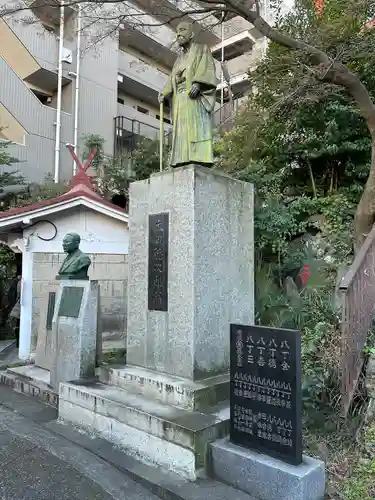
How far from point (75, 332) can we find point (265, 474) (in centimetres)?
316

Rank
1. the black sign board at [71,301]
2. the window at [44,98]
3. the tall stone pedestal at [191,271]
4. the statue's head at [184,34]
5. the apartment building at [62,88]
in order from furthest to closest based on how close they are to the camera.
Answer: the window at [44,98], the apartment building at [62,88], the black sign board at [71,301], the statue's head at [184,34], the tall stone pedestal at [191,271]

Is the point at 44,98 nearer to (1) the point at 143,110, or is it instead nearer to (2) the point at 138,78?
(2) the point at 138,78

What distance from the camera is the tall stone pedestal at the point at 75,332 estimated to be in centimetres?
520

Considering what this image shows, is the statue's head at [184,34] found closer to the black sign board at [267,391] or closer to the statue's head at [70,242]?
the statue's head at [70,242]

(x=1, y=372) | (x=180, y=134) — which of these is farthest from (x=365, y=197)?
(x=1, y=372)

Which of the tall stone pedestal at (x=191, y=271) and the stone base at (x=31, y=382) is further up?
the tall stone pedestal at (x=191, y=271)

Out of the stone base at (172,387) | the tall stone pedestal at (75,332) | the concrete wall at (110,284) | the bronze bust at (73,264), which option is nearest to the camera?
the stone base at (172,387)

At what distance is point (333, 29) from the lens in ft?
29.7

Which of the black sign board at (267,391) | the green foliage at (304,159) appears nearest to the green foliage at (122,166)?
the green foliage at (304,159)

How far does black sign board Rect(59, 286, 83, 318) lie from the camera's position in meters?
5.43

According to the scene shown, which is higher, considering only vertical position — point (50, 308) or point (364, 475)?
point (50, 308)

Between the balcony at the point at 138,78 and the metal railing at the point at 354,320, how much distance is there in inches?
702

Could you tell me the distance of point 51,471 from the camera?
3.52m

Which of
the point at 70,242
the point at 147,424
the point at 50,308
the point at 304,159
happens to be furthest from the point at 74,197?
the point at 304,159
